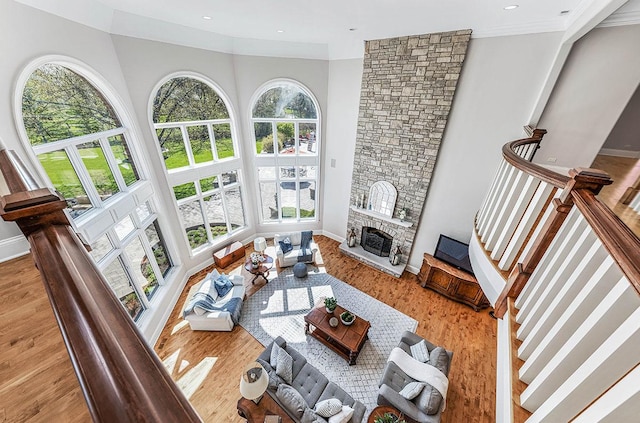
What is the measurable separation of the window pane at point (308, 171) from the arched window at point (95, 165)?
3.89m

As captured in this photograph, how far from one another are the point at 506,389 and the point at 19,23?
598 centimetres

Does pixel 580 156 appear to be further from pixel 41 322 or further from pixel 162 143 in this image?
pixel 162 143

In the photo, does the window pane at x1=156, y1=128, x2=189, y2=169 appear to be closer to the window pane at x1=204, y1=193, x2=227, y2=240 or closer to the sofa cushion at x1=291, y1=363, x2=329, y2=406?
the window pane at x1=204, y1=193, x2=227, y2=240

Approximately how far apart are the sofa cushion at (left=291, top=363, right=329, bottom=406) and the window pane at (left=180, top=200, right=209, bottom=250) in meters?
4.24

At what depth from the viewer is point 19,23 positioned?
2.75m

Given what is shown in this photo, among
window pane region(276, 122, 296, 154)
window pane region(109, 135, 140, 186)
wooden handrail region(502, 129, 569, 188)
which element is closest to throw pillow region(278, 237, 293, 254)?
window pane region(276, 122, 296, 154)

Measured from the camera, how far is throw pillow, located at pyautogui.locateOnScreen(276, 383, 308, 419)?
3.22m

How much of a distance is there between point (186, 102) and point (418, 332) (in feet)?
23.0

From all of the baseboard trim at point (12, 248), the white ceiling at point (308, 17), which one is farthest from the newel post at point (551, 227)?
the baseboard trim at point (12, 248)

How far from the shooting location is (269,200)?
25.1 ft

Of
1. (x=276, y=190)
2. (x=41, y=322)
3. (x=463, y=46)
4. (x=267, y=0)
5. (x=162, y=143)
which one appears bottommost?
(x=276, y=190)

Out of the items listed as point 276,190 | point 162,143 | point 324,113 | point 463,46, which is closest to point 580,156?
point 463,46

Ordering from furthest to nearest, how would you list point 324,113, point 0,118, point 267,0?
point 324,113 < point 267,0 < point 0,118

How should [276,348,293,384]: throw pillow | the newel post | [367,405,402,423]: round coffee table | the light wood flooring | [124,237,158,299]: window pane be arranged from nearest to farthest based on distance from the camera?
the light wood flooring
the newel post
[367,405,402,423]: round coffee table
[276,348,293,384]: throw pillow
[124,237,158,299]: window pane
